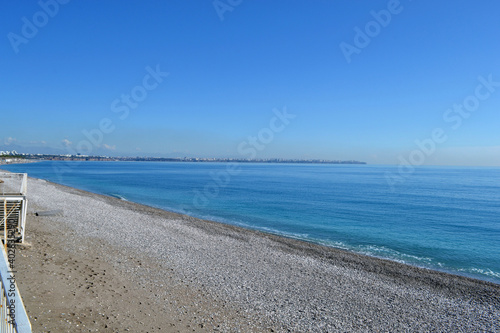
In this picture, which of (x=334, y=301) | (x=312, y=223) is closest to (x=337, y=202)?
(x=312, y=223)

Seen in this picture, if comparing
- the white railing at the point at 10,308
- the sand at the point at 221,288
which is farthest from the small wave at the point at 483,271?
the white railing at the point at 10,308

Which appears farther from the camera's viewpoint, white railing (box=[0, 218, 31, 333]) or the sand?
the sand

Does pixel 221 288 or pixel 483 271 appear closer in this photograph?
pixel 221 288

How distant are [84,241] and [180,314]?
10.8m

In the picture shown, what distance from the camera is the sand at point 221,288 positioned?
1073 centimetres

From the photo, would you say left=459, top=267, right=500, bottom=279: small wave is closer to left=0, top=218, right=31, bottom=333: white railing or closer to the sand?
the sand

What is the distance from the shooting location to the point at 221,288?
45.3 ft

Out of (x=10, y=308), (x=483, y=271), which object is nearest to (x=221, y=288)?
(x=10, y=308)

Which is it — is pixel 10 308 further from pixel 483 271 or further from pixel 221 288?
pixel 483 271

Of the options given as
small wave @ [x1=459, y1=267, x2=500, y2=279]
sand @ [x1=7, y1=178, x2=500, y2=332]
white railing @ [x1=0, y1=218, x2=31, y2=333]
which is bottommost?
small wave @ [x1=459, y1=267, x2=500, y2=279]

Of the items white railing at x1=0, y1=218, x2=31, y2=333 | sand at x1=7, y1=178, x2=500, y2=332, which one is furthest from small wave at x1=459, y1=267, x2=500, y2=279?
white railing at x1=0, y1=218, x2=31, y2=333

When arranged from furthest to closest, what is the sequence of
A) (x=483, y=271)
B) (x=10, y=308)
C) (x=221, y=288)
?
(x=483, y=271)
(x=221, y=288)
(x=10, y=308)

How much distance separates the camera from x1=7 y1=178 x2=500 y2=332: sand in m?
10.7

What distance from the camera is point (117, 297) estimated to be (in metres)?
11.7
